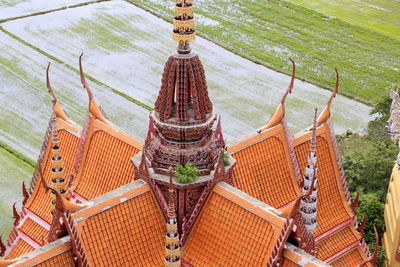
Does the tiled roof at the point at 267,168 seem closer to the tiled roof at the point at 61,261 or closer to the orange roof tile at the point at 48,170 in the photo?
the tiled roof at the point at 61,261

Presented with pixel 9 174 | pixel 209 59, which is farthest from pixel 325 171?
pixel 209 59

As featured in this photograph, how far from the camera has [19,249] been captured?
28.8m

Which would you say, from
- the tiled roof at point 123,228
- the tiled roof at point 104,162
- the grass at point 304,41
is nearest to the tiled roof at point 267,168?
the tiled roof at point 123,228

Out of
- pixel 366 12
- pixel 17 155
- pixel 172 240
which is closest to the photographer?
pixel 172 240

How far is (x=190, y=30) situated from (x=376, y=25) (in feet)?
191

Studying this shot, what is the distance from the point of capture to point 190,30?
22.0m

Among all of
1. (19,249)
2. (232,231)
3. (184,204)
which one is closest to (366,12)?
(19,249)

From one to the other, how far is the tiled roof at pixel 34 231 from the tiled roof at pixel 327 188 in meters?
12.6

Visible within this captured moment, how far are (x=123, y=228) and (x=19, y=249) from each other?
881 cm

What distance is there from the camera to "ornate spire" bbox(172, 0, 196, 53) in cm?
2177

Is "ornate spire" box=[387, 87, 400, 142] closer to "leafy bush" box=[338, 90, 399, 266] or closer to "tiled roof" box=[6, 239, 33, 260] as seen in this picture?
"leafy bush" box=[338, 90, 399, 266]

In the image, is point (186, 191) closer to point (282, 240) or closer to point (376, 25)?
point (282, 240)

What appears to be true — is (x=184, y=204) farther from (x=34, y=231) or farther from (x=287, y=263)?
(x=34, y=231)

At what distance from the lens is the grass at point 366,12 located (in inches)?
2932
